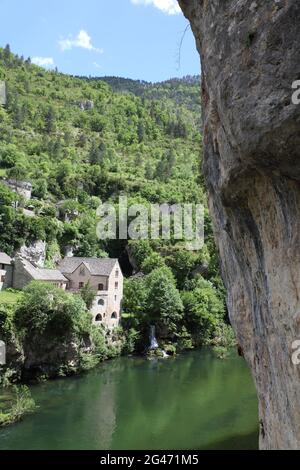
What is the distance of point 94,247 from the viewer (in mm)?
76438

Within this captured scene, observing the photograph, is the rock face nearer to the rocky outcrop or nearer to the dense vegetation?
the dense vegetation

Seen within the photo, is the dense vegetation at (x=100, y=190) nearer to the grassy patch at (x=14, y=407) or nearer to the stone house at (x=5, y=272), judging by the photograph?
the grassy patch at (x=14, y=407)

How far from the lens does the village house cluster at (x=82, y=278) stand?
4884cm

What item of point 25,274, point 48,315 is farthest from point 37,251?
point 48,315

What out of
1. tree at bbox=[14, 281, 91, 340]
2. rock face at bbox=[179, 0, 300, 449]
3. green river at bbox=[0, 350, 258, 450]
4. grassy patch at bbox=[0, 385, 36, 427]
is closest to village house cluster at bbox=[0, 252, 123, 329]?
green river at bbox=[0, 350, 258, 450]

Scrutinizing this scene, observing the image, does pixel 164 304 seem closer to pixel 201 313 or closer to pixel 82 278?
pixel 201 313

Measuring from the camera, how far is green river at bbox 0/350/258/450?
79.9 feet

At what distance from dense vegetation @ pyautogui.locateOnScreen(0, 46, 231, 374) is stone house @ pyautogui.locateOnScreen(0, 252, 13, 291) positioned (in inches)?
438

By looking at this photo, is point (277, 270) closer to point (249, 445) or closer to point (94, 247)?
point (249, 445)

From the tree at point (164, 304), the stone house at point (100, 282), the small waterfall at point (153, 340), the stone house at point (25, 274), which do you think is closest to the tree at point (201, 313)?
the tree at point (164, 304)

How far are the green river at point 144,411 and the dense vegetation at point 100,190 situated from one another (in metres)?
5.96

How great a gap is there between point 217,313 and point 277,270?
50939mm

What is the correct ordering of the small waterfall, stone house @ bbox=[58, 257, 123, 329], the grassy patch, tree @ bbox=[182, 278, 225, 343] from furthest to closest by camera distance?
tree @ bbox=[182, 278, 225, 343]
the small waterfall
stone house @ bbox=[58, 257, 123, 329]
the grassy patch

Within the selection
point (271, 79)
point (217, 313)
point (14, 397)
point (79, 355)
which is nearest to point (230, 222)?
point (271, 79)
